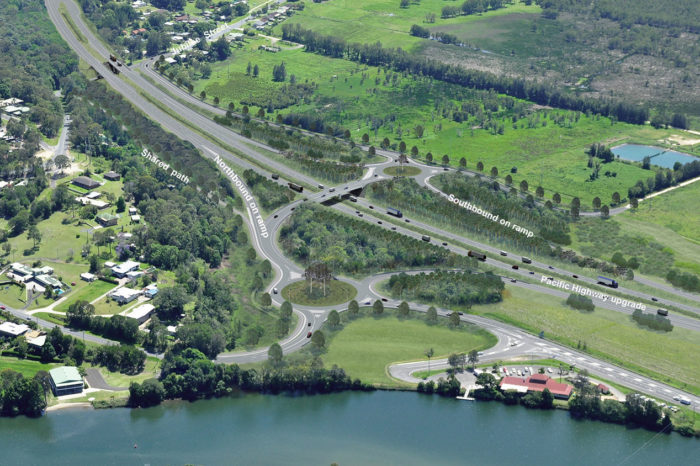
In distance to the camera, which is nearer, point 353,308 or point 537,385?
point 537,385

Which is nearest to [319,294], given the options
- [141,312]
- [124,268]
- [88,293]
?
[141,312]

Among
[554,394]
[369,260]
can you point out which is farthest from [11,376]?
[554,394]

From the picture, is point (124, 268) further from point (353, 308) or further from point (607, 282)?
point (607, 282)

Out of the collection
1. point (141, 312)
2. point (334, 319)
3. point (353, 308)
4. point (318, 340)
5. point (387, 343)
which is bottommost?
point (387, 343)

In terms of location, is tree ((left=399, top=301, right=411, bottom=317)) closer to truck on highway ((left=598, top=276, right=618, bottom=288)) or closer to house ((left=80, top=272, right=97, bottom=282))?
truck on highway ((left=598, top=276, right=618, bottom=288))

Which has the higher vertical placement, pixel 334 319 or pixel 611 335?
pixel 611 335

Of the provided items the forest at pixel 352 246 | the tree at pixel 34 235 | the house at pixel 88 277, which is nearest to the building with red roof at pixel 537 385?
the forest at pixel 352 246

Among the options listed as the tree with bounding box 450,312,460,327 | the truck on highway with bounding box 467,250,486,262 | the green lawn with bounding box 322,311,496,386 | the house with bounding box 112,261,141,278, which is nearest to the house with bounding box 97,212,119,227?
the house with bounding box 112,261,141,278
